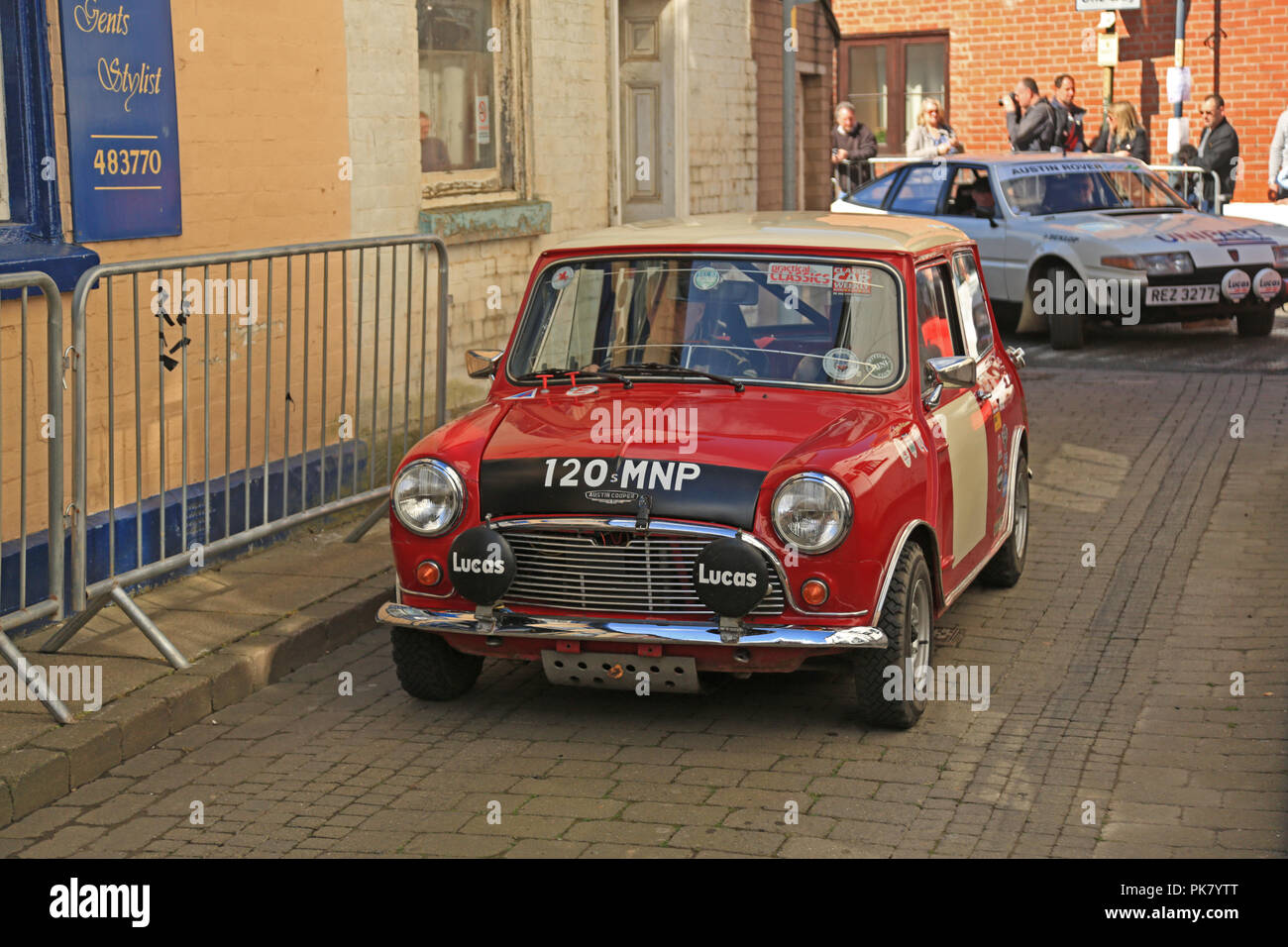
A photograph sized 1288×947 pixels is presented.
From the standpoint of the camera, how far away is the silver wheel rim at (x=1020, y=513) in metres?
7.78

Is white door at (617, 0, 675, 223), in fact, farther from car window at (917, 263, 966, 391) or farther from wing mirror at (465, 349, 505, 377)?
wing mirror at (465, 349, 505, 377)

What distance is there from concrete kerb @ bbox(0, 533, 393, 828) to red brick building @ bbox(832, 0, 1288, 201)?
23920mm

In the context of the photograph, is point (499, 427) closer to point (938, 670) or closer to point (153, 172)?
point (938, 670)

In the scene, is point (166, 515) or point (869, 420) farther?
point (166, 515)

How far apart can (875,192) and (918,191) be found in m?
0.69

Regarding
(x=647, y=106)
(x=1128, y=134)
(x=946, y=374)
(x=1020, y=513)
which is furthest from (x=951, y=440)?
(x=1128, y=134)

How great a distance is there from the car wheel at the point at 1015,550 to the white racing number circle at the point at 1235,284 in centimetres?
771

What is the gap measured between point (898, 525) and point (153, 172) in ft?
13.5

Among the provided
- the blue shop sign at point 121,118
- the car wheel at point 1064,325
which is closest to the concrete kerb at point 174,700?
the blue shop sign at point 121,118

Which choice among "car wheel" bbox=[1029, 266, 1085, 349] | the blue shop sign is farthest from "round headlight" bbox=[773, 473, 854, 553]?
"car wheel" bbox=[1029, 266, 1085, 349]

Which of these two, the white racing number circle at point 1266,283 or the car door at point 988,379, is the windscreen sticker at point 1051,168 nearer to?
the white racing number circle at point 1266,283

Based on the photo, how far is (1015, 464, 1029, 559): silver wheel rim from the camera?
306 inches
